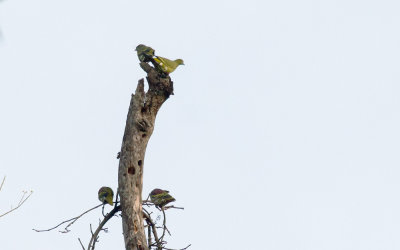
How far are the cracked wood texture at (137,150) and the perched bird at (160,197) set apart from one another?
0.53 metres

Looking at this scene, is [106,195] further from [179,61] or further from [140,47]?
[179,61]

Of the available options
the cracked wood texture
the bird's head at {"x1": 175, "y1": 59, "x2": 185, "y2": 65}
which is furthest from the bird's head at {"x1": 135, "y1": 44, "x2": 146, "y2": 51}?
the cracked wood texture

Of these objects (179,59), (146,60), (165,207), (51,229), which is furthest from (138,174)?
(179,59)

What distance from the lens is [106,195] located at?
5723 millimetres

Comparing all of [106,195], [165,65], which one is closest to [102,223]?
[106,195]

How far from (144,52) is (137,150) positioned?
1.66 metres

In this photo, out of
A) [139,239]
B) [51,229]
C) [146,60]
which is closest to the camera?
[139,239]

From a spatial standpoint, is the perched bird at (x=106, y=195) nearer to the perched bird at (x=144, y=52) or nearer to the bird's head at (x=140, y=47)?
the perched bird at (x=144, y=52)

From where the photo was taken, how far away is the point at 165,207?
227 inches

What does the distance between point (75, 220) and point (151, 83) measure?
1.67 m

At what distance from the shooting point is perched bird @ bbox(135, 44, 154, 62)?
A: 6472mm

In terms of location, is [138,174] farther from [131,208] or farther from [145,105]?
[145,105]

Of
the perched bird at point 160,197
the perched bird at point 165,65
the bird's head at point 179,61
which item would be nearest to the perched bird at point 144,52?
the perched bird at point 165,65

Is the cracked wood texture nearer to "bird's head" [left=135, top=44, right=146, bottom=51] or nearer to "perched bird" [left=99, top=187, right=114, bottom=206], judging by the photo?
"perched bird" [left=99, top=187, right=114, bottom=206]
